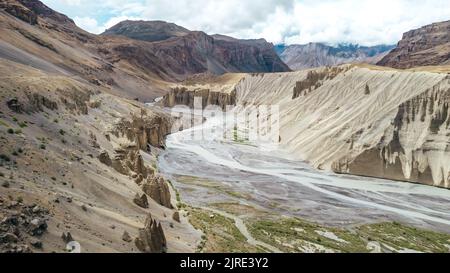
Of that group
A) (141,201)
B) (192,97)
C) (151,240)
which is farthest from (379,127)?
(192,97)

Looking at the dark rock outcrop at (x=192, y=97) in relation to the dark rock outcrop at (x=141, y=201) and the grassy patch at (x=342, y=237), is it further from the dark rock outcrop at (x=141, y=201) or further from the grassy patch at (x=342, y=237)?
the dark rock outcrop at (x=141, y=201)

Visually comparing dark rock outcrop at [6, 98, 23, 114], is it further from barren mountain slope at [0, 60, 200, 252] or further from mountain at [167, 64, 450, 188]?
mountain at [167, 64, 450, 188]

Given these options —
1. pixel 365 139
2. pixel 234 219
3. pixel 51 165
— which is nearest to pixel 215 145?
pixel 365 139

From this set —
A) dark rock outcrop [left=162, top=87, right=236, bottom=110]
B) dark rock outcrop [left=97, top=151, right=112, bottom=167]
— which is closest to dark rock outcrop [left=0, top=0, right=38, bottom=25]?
dark rock outcrop [left=162, top=87, right=236, bottom=110]

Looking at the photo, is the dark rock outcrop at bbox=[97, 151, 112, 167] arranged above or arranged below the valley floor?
above
